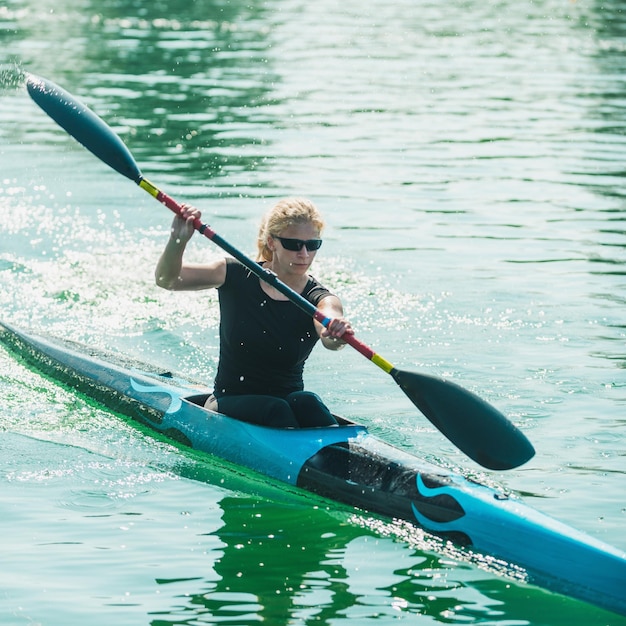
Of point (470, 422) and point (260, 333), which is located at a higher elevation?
point (260, 333)

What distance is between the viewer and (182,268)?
656cm

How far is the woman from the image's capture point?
6566 millimetres

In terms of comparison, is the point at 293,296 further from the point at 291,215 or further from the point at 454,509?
the point at 454,509

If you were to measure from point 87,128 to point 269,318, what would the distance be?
189 centimetres

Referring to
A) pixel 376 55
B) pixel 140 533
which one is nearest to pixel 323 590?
pixel 140 533

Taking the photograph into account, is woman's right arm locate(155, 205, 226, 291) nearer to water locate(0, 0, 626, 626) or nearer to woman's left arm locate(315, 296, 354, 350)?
woman's left arm locate(315, 296, 354, 350)

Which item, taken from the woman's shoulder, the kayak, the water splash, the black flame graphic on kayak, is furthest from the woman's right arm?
the water splash

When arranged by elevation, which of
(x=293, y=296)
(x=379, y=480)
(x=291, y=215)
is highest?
(x=291, y=215)

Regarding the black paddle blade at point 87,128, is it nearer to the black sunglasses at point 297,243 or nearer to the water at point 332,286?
the black sunglasses at point 297,243

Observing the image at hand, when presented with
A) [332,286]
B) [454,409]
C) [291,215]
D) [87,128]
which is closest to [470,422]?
[454,409]

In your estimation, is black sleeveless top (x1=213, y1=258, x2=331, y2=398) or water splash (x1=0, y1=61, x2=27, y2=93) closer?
black sleeveless top (x1=213, y1=258, x2=331, y2=398)

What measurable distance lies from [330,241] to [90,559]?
6.90m

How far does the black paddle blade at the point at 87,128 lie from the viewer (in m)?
7.53

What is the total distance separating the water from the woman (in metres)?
0.48
